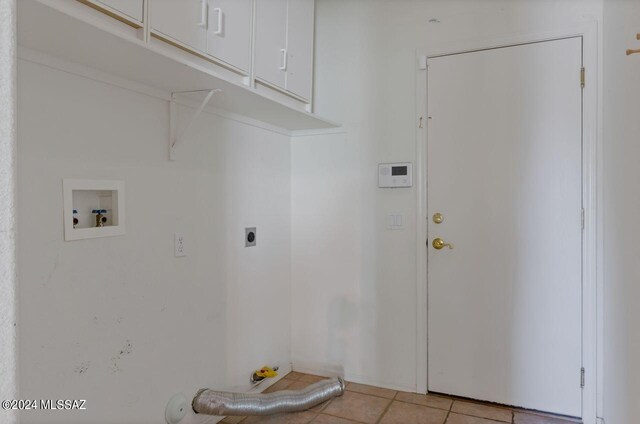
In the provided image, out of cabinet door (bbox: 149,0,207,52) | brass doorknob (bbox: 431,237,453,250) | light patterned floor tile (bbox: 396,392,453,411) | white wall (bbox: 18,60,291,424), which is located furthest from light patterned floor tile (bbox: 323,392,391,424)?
cabinet door (bbox: 149,0,207,52)

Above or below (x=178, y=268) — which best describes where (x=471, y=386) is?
below

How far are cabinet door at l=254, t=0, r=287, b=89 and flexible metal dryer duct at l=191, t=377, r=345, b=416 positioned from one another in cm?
161

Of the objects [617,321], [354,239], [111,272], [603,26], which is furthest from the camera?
[354,239]

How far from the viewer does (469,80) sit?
2.42 meters

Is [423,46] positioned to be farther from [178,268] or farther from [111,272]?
[111,272]

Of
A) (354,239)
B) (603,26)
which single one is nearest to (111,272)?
(354,239)

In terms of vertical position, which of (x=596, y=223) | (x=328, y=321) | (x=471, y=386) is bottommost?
(x=471, y=386)

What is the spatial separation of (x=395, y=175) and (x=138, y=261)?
1.55m

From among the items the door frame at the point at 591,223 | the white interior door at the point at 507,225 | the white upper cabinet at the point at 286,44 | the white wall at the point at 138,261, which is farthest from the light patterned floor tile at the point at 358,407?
the white upper cabinet at the point at 286,44

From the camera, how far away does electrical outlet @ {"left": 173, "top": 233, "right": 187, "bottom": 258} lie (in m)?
1.96

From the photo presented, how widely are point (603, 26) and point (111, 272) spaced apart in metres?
2.61

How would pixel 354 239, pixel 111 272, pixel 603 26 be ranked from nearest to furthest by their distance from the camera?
pixel 111 272
pixel 603 26
pixel 354 239

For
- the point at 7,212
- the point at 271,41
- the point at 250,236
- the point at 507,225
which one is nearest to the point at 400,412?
the point at 507,225

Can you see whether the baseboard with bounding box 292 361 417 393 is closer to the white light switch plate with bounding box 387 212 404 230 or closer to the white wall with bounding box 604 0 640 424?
the white light switch plate with bounding box 387 212 404 230
